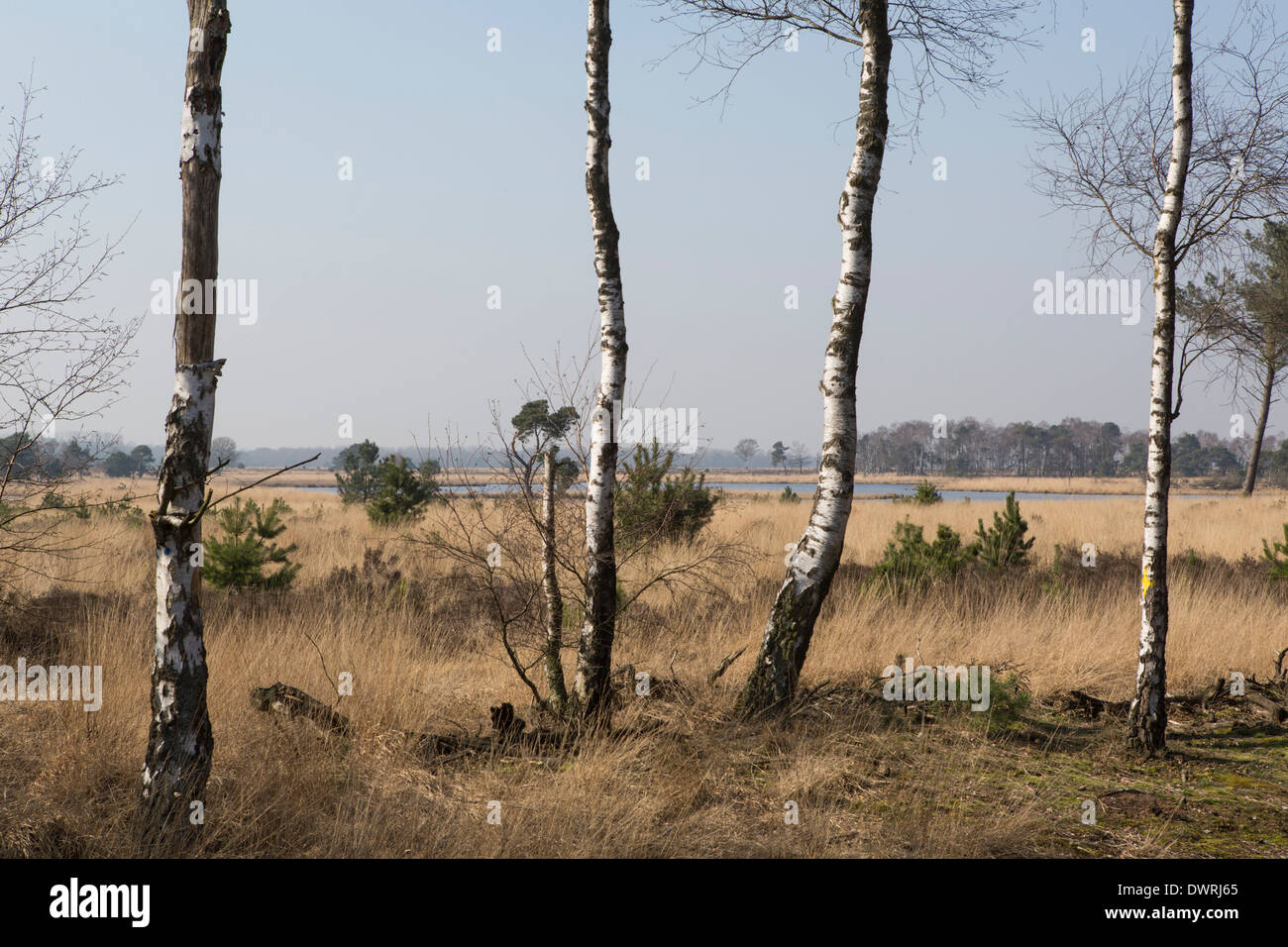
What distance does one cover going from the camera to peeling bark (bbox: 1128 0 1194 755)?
556cm

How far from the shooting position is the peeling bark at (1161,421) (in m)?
5.56

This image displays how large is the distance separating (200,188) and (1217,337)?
676 centimetres

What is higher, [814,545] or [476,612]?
[814,545]

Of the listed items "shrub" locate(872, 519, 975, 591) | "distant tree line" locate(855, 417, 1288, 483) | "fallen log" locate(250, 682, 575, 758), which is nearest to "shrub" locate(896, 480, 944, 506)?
"shrub" locate(872, 519, 975, 591)

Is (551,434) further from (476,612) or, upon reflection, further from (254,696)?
(476,612)

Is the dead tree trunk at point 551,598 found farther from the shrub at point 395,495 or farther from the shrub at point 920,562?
the shrub at point 395,495

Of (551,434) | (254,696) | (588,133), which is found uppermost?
(588,133)

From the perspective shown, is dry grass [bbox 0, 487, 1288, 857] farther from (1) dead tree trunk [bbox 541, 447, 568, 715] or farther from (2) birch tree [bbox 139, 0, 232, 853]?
(1) dead tree trunk [bbox 541, 447, 568, 715]

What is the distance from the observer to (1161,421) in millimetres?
5582

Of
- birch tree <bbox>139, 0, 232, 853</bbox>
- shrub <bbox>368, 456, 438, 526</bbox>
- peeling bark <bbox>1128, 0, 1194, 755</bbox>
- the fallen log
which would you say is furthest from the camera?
shrub <bbox>368, 456, 438, 526</bbox>

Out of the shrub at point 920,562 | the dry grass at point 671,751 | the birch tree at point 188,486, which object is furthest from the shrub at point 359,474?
the birch tree at point 188,486

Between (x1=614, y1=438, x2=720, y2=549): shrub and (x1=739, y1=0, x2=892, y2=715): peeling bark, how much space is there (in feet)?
18.5
